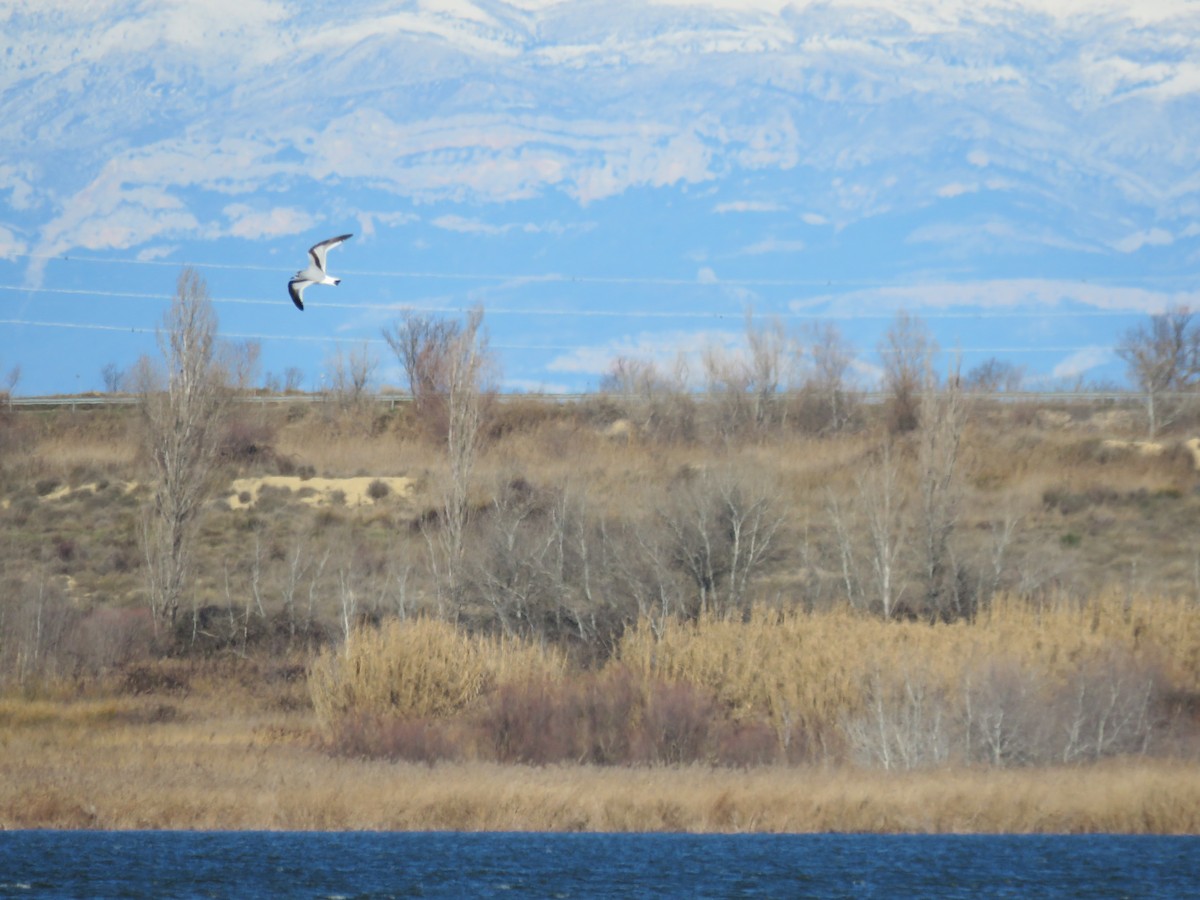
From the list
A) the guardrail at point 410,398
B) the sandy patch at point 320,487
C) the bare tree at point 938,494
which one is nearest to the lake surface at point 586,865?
the bare tree at point 938,494

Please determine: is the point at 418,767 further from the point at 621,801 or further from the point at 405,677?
the point at 621,801

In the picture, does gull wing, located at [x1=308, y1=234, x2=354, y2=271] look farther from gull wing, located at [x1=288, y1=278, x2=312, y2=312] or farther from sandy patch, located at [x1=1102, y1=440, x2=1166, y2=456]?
sandy patch, located at [x1=1102, y1=440, x2=1166, y2=456]

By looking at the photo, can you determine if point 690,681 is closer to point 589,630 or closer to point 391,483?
point 589,630

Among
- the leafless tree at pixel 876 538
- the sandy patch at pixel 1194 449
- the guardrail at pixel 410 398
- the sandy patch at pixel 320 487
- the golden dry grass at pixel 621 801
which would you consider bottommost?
the golden dry grass at pixel 621 801

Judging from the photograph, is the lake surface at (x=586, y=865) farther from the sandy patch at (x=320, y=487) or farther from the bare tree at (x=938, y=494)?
the sandy patch at (x=320, y=487)

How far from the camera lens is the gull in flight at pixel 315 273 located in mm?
27781

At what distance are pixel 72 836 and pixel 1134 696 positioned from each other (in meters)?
18.7

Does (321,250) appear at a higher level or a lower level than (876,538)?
higher

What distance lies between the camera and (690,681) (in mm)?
31875

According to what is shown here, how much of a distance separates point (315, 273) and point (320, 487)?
29.9 m

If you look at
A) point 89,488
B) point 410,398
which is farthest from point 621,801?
point 410,398

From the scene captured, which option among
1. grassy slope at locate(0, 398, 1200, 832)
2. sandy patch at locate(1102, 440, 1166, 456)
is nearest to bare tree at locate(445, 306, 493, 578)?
grassy slope at locate(0, 398, 1200, 832)

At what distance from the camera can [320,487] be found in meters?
57.4

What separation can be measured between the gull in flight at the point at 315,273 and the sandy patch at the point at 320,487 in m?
27.9
